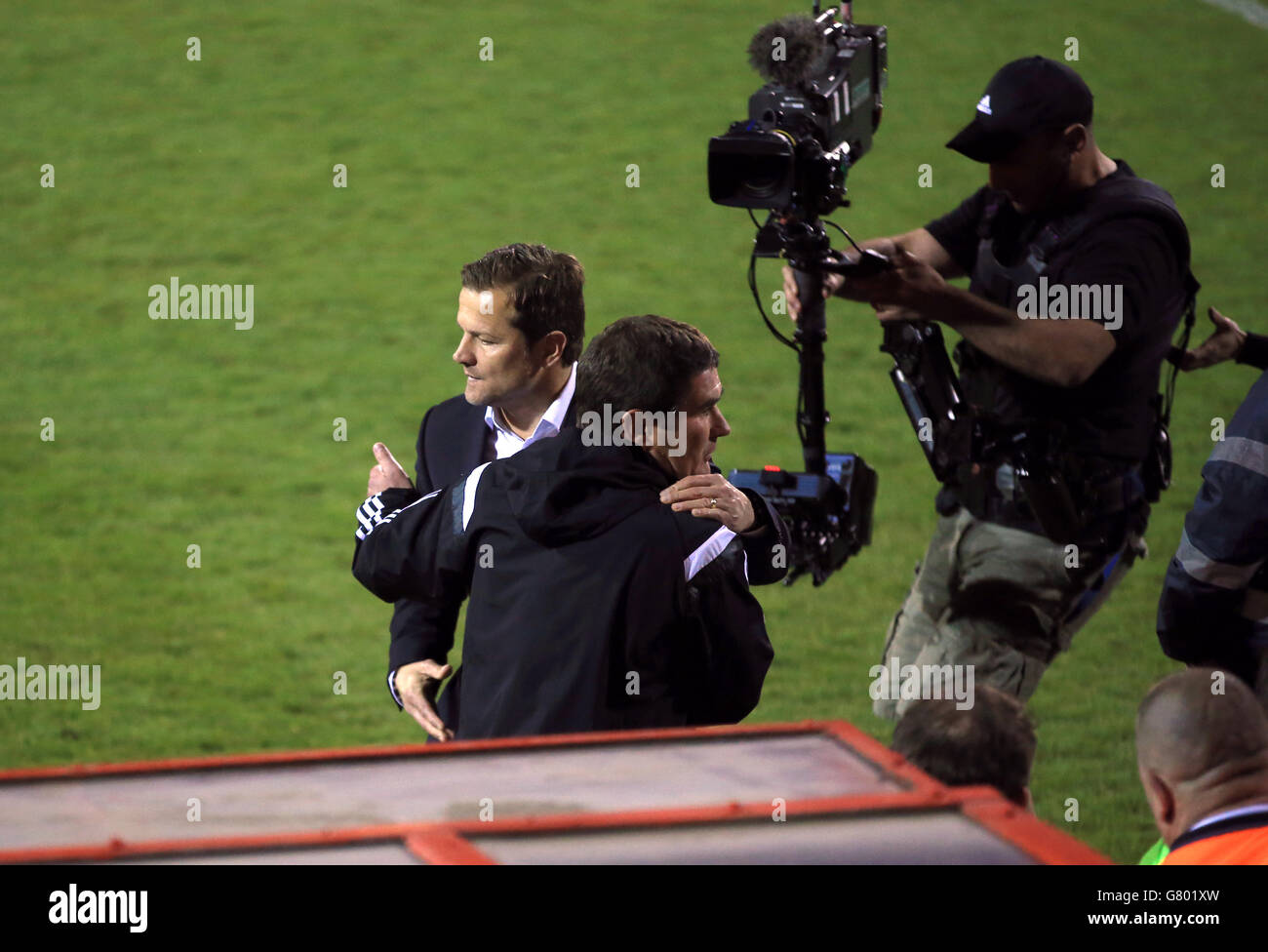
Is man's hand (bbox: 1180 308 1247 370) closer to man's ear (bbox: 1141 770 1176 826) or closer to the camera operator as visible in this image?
the camera operator

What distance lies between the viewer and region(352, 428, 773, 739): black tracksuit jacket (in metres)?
2.83

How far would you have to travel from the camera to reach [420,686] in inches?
136

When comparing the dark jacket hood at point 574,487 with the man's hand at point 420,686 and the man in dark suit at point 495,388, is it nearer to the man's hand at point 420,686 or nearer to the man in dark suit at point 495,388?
the man in dark suit at point 495,388

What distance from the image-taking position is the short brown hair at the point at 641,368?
291cm

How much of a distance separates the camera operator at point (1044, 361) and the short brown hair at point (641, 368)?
1.18m

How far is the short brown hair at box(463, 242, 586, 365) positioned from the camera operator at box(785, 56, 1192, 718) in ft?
2.75

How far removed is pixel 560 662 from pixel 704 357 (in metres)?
0.58

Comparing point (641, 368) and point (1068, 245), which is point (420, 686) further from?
point (1068, 245)

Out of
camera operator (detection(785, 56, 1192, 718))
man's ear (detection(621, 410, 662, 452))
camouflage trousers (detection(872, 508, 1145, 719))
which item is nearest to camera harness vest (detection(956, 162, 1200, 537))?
camera operator (detection(785, 56, 1192, 718))

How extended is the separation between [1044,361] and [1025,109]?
1.94 ft

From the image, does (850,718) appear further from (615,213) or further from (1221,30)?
(1221,30)

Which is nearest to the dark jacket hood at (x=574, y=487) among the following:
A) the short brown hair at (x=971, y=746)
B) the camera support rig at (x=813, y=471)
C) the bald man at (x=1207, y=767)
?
the short brown hair at (x=971, y=746)

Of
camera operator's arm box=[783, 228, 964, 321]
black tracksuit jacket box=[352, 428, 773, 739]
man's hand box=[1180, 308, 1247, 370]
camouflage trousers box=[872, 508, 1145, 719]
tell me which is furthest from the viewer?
camera operator's arm box=[783, 228, 964, 321]

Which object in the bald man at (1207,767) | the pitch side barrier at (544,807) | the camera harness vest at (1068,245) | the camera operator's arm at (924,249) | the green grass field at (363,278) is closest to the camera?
the pitch side barrier at (544,807)
